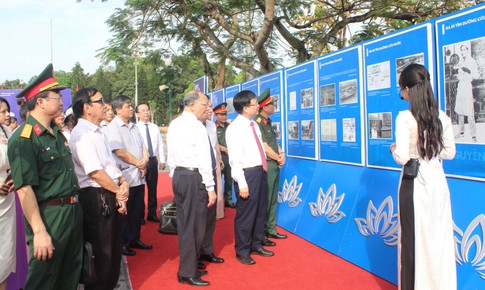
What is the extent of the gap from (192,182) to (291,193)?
2.32m

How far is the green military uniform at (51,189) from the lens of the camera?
231cm

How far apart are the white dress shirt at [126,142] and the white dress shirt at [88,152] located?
120 cm

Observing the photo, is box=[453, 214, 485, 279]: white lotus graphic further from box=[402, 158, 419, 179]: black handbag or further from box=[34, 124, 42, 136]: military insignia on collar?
box=[34, 124, 42, 136]: military insignia on collar

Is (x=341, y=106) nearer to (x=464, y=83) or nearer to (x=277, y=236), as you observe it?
(x=464, y=83)

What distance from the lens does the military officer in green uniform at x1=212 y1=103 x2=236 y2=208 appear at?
7.14 metres

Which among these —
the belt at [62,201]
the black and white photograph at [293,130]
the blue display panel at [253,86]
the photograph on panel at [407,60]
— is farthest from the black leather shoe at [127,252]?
the photograph on panel at [407,60]

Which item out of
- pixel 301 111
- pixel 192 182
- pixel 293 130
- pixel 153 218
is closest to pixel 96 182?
pixel 192 182

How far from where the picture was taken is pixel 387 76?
3.79m

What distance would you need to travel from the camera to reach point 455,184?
10.4 ft

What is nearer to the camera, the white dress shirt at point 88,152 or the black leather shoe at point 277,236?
the white dress shirt at point 88,152

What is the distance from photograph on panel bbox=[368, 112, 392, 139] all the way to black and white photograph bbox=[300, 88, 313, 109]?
1.25 metres

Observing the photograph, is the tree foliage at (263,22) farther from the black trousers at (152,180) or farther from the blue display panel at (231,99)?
the black trousers at (152,180)

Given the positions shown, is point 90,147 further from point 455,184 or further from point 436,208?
point 455,184

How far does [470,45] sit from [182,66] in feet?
35.7
